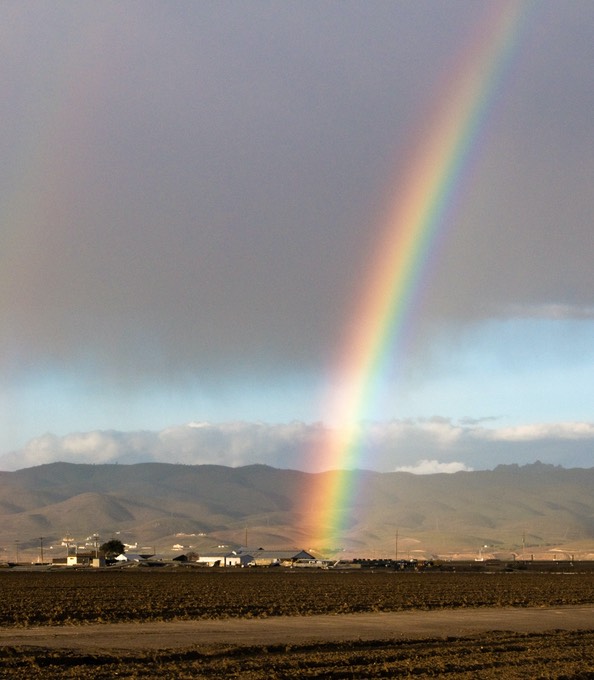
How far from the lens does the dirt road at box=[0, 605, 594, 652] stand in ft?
122

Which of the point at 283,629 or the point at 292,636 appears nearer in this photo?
the point at 292,636

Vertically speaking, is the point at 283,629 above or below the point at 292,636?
below

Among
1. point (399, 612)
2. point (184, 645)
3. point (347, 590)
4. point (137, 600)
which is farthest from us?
point (347, 590)

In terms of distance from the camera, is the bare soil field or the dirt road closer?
the bare soil field

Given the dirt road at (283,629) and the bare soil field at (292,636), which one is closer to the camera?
the bare soil field at (292,636)

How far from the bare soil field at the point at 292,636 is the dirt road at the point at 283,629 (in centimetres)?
5

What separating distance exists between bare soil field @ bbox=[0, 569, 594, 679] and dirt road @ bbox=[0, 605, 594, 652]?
0.17 feet

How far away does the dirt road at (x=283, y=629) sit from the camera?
122 ft

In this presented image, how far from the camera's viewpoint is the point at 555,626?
49.2m

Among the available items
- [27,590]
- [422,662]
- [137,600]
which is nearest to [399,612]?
[137,600]

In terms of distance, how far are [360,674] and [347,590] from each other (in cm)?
5389

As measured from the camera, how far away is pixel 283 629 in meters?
43.7

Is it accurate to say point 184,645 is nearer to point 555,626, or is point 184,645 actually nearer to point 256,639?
point 256,639

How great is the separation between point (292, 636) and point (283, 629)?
343 centimetres
